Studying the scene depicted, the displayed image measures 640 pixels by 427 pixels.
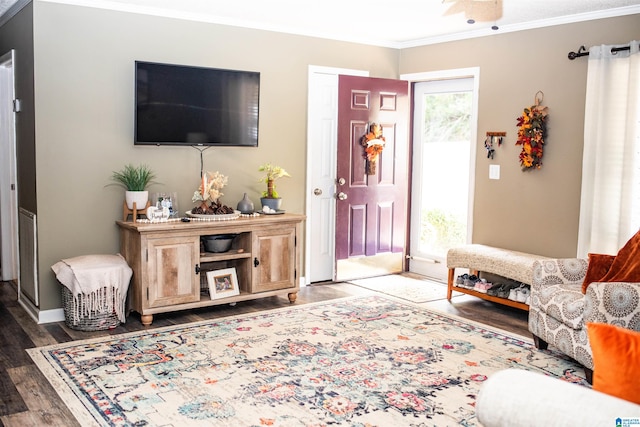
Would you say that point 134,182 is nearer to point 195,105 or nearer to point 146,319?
point 195,105

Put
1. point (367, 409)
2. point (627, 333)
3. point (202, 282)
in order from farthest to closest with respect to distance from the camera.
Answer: point (202, 282), point (367, 409), point (627, 333)

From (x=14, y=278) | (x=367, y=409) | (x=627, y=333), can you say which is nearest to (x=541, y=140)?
(x=367, y=409)

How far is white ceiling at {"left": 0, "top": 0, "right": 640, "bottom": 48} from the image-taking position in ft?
15.3

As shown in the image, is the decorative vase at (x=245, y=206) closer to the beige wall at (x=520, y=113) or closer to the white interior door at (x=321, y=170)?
the white interior door at (x=321, y=170)

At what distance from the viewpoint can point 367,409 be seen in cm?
325

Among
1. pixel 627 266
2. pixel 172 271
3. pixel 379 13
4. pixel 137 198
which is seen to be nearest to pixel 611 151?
pixel 627 266

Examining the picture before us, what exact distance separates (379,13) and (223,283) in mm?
2479

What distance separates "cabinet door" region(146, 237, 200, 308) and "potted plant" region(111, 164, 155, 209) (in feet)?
1.33

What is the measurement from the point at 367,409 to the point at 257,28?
354 cm

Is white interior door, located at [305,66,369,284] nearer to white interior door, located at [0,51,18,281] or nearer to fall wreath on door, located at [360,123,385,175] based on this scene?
fall wreath on door, located at [360,123,385,175]

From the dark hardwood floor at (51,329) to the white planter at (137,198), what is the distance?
835mm

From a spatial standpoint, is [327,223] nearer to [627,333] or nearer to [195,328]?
[195,328]

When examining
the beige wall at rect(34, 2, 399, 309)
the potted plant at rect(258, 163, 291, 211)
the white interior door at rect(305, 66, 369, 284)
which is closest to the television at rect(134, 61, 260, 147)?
the beige wall at rect(34, 2, 399, 309)

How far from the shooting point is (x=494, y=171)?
5.68 m
